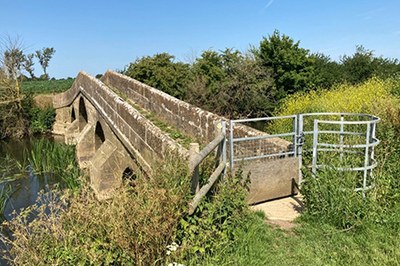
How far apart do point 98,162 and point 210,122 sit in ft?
18.9

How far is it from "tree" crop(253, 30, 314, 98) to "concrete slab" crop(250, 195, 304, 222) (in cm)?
1914

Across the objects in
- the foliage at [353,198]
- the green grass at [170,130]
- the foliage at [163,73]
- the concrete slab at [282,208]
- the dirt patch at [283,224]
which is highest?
the foliage at [163,73]

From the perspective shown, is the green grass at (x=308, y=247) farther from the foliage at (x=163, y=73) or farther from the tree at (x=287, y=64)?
the tree at (x=287, y=64)

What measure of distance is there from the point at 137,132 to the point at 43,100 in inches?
1054

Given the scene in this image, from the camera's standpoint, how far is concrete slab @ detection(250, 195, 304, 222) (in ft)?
15.6

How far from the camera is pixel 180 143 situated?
7.54m

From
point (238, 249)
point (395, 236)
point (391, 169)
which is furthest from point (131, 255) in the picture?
point (391, 169)

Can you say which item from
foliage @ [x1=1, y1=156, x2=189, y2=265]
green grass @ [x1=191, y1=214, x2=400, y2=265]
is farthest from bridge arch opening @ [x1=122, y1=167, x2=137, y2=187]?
green grass @ [x1=191, y1=214, x2=400, y2=265]

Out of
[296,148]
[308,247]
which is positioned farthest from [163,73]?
[308,247]

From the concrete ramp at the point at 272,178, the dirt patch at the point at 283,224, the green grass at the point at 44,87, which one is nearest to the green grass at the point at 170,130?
the concrete ramp at the point at 272,178

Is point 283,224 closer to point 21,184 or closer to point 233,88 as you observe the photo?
point 21,184

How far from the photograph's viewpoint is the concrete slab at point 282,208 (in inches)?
187

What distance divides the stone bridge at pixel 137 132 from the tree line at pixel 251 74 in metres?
6.13

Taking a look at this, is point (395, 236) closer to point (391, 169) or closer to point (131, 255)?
point (391, 169)
